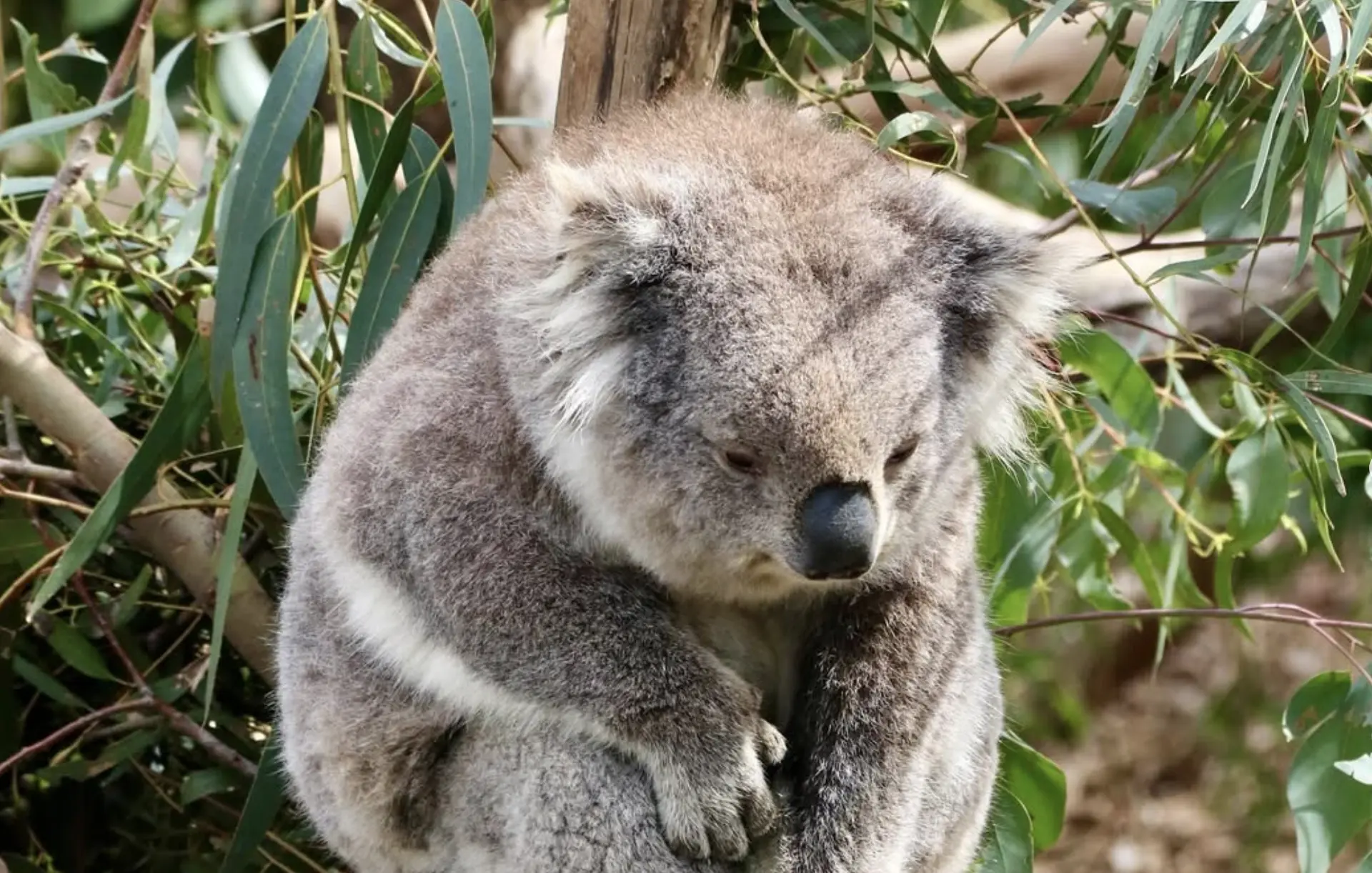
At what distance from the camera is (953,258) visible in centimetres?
218

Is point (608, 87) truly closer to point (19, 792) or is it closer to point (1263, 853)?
point (19, 792)

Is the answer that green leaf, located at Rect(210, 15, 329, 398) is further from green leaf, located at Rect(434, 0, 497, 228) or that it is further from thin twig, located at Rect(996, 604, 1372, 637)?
thin twig, located at Rect(996, 604, 1372, 637)

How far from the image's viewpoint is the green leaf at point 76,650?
10.4 feet

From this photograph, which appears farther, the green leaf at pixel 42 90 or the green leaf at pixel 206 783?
the green leaf at pixel 42 90

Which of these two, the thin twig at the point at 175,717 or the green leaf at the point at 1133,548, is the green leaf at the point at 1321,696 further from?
the thin twig at the point at 175,717

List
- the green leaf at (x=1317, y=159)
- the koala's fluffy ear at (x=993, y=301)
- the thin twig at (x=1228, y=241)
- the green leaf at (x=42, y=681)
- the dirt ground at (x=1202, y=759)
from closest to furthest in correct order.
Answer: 1. the koala's fluffy ear at (x=993, y=301)
2. the green leaf at (x=1317, y=159)
3. the thin twig at (x=1228, y=241)
4. the green leaf at (x=42, y=681)
5. the dirt ground at (x=1202, y=759)

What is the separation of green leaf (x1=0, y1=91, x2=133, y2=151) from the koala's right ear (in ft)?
5.05

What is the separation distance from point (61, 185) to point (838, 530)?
2048 millimetres

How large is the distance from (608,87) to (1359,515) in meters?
3.98

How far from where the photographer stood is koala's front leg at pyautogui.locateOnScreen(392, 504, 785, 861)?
81.6 inches

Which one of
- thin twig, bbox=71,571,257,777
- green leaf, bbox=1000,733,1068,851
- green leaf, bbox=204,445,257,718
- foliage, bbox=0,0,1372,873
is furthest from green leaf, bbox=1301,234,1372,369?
thin twig, bbox=71,571,257,777

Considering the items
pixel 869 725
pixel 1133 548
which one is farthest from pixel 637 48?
pixel 1133 548

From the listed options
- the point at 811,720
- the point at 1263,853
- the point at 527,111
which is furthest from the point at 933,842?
the point at 1263,853

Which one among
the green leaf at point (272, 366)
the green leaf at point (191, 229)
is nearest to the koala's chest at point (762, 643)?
the green leaf at point (272, 366)
